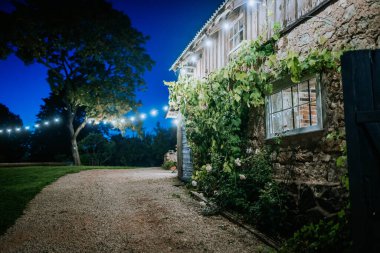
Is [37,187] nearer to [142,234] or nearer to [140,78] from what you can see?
[142,234]

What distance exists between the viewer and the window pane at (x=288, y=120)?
5.60 meters

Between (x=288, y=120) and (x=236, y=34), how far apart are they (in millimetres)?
Result: 3285

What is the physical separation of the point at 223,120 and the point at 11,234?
5.06 meters

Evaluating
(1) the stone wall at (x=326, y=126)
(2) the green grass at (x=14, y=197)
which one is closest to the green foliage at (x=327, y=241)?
(1) the stone wall at (x=326, y=126)

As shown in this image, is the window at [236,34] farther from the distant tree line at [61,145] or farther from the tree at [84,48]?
the distant tree line at [61,145]

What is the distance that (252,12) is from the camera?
670 cm

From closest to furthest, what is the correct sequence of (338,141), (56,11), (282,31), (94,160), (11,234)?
(338,141) < (11,234) < (282,31) < (56,11) < (94,160)

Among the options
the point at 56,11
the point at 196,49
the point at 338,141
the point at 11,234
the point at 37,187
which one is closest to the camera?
the point at 338,141

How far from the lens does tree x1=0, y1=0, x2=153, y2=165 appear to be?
17.8 metres

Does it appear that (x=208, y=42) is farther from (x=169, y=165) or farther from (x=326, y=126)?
(x=169, y=165)

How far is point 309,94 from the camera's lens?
483 cm

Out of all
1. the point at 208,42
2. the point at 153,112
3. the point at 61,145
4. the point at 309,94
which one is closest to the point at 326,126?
the point at 309,94

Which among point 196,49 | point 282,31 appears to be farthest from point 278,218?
point 196,49

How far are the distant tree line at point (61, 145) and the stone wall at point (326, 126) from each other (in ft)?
79.5
